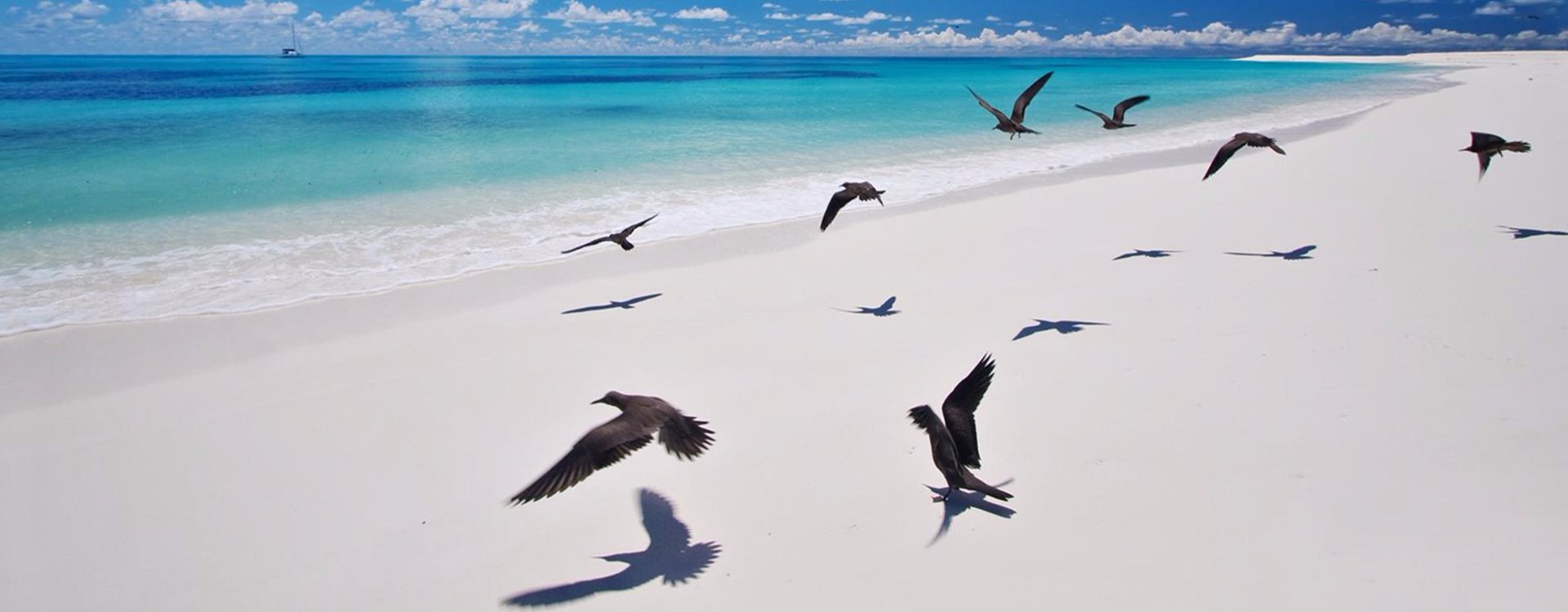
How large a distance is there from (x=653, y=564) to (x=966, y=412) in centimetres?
152

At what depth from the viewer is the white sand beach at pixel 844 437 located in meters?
3.54

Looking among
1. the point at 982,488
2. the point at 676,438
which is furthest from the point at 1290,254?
the point at 676,438

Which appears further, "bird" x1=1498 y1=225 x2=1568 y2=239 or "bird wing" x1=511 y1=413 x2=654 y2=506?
"bird" x1=1498 y1=225 x2=1568 y2=239

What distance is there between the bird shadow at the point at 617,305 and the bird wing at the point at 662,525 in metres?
3.08

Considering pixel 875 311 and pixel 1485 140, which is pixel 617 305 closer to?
pixel 875 311

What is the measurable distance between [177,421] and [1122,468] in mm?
5277

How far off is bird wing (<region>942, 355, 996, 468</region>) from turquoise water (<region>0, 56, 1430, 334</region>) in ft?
19.4

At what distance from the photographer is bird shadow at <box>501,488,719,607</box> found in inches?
138

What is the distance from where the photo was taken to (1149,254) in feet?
27.0

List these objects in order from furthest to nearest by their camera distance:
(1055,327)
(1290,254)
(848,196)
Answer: (1290,254) → (848,196) → (1055,327)

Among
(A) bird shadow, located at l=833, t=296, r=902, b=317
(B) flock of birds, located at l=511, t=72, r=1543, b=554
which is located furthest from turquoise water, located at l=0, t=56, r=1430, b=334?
(B) flock of birds, located at l=511, t=72, r=1543, b=554

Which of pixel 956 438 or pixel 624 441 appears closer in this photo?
pixel 624 441

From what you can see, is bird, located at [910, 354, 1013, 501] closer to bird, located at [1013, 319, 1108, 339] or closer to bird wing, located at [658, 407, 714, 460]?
bird wing, located at [658, 407, 714, 460]

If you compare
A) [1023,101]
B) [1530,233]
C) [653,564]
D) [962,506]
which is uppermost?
[1023,101]
